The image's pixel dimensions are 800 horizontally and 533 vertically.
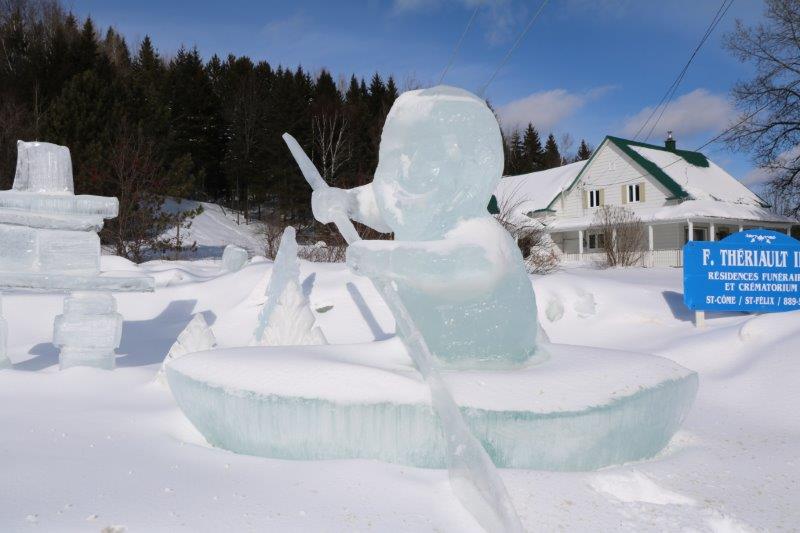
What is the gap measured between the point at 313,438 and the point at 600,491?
52.3 inches

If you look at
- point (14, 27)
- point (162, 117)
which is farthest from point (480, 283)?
point (14, 27)

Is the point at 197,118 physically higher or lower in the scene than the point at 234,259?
higher

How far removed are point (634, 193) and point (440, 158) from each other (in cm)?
2209

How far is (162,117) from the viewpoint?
2567cm

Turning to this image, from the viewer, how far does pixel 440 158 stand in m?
3.22

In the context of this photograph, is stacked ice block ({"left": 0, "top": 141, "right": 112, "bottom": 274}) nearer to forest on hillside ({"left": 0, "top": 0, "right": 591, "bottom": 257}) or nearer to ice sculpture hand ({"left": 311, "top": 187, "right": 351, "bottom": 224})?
ice sculpture hand ({"left": 311, "top": 187, "right": 351, "bottom": 224})

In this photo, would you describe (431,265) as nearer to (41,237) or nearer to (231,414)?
(231,414)

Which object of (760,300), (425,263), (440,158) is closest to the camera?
(425,263)

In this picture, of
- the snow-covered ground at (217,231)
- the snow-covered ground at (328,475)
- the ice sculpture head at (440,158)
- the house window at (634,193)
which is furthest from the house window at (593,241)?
the ice sculpture head at (440,158)

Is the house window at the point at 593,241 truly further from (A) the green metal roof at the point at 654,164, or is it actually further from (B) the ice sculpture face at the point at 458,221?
(B) the ice sculpture face at the point at 458,221

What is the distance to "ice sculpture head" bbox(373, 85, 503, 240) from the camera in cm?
323

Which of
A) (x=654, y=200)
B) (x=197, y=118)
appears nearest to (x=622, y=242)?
(x=654, y=200)

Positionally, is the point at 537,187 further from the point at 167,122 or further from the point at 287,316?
the point at 287,316

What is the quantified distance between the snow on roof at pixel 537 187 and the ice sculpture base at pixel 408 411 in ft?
71.8
